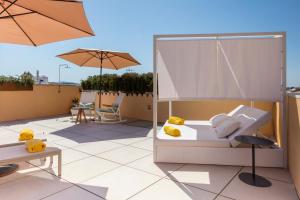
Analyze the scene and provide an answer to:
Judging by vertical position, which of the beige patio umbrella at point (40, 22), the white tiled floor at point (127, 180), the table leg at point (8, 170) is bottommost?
the white tiled floor at point (127, 180)

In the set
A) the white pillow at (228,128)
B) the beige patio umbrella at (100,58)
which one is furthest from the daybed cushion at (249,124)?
the beige patio umbrella at (100,58)

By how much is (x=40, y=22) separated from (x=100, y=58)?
416 cm

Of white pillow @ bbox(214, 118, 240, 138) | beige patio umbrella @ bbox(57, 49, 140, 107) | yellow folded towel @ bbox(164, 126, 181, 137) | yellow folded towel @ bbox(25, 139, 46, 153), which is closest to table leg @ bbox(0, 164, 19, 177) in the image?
→ yellow folded towel @ bbox(25, 139, 46, 153)

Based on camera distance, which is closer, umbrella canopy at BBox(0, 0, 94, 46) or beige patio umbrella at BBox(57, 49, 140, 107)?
umbrella canopy at BBox(0, 0, 94, 46)

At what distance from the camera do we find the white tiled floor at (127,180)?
7.66 feet

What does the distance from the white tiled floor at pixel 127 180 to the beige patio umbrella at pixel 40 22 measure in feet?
1.44

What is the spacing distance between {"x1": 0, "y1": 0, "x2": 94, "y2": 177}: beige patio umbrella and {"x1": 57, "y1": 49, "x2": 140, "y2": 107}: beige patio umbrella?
312 centimetres

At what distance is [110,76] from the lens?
8.66 m

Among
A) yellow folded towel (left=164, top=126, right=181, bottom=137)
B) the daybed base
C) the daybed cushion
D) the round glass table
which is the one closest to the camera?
the round glass table

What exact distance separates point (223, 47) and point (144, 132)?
315 centimetres

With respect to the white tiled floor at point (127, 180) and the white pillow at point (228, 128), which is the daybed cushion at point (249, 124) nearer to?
the white pillow at point (228, 128)

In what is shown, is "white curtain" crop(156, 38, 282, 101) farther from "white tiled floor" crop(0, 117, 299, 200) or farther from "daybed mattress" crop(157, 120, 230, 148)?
"white tiled floor" crop(0, 117, 299, 200)

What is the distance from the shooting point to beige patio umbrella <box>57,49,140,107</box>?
668 cm

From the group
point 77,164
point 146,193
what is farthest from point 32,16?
point 146,193
